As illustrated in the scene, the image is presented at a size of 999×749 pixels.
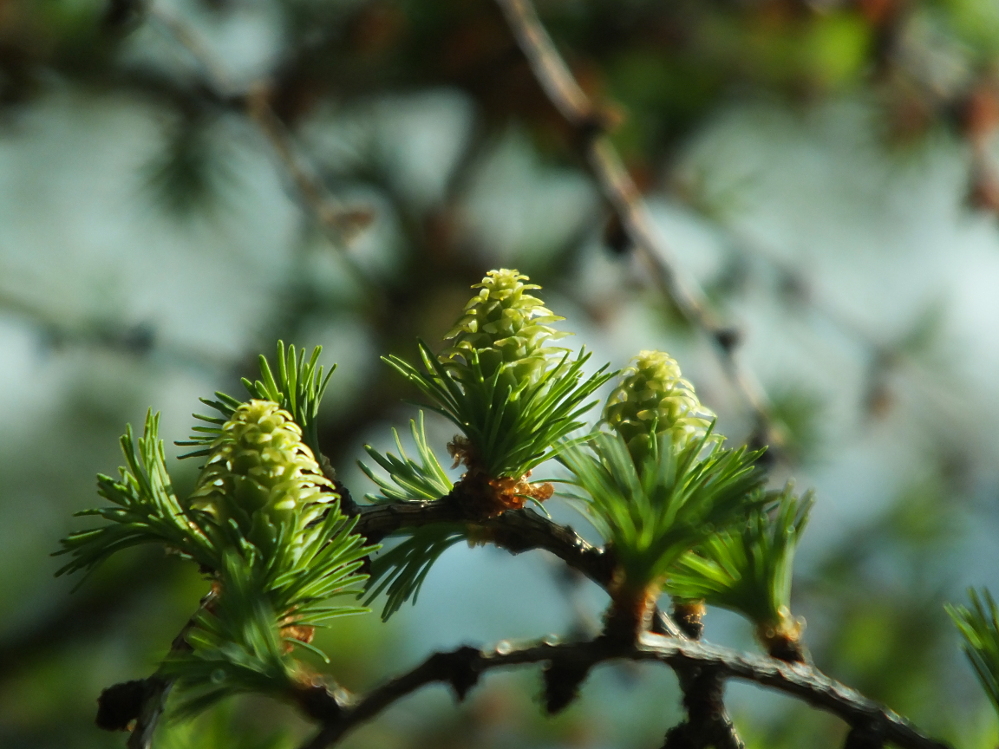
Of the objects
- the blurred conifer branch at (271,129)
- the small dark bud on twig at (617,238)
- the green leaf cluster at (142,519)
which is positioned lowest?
the green leaf cluster at (142,519)

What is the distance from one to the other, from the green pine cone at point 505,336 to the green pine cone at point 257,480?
Result: 0.22 ft

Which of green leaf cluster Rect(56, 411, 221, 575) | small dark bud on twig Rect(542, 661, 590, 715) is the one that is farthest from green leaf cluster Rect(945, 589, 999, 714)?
green leaf cluster Rect(56, 411, 221, 575)

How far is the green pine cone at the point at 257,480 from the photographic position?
0.99 feet

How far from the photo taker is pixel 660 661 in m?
0.29

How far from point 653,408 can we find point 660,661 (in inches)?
4.0

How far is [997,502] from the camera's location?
1.26m

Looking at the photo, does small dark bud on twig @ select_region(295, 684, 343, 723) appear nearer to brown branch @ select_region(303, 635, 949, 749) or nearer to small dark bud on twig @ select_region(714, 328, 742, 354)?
brown branch @ select_region(303, 635, 949, 749)

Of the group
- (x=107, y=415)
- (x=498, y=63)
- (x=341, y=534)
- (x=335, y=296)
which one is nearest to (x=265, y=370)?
(x=341, y=534)

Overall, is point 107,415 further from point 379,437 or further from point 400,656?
point 379,437

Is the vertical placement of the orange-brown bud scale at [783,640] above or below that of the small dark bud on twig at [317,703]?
above

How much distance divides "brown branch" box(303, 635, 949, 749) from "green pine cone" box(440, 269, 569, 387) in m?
0.10

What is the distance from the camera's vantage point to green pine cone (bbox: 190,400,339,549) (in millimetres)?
301

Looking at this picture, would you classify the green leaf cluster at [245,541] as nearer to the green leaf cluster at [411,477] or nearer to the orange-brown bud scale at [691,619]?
the green leaf cluster at [411,477]

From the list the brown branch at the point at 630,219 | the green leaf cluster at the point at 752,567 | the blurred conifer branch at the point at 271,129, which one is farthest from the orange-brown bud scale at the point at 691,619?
the blurred conifer branch at the point at 271,129
